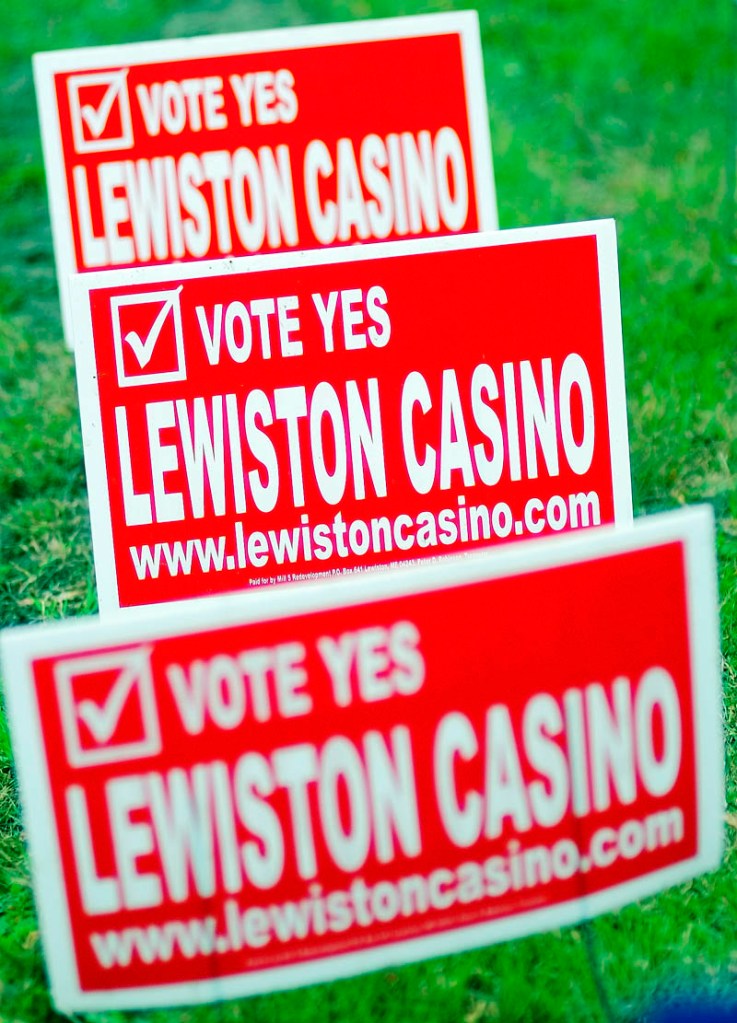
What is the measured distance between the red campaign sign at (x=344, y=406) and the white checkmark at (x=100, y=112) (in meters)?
0.69

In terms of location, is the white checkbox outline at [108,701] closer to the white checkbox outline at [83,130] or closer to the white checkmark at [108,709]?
the white checkmark at [108,709]

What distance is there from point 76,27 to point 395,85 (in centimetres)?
375

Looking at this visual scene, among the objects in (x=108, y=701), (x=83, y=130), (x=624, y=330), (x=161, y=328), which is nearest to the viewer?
(x=108, y=701)

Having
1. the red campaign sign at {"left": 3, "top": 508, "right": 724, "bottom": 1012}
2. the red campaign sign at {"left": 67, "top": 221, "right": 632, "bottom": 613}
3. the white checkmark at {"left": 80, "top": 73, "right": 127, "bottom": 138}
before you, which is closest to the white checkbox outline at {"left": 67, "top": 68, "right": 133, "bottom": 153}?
the white checkmark at {"left": 80, "top": 73, "right": 127, "bottom": 138}

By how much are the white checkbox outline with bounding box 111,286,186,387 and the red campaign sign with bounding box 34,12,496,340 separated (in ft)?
1.92

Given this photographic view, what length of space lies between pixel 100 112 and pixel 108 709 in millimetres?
1529

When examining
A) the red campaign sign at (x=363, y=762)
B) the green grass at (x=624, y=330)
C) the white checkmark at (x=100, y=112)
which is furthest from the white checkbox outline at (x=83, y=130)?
the red campaign sign at (x=363, y=762)

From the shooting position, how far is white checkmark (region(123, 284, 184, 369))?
2.01 meters

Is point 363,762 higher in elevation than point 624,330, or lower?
lower

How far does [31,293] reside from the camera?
447cm

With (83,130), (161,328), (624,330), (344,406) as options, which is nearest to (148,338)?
(161,328)

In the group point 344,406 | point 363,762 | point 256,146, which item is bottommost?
point 363,762

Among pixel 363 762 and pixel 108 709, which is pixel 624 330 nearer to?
pixel 363 762

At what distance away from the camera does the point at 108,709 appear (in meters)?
1.41
